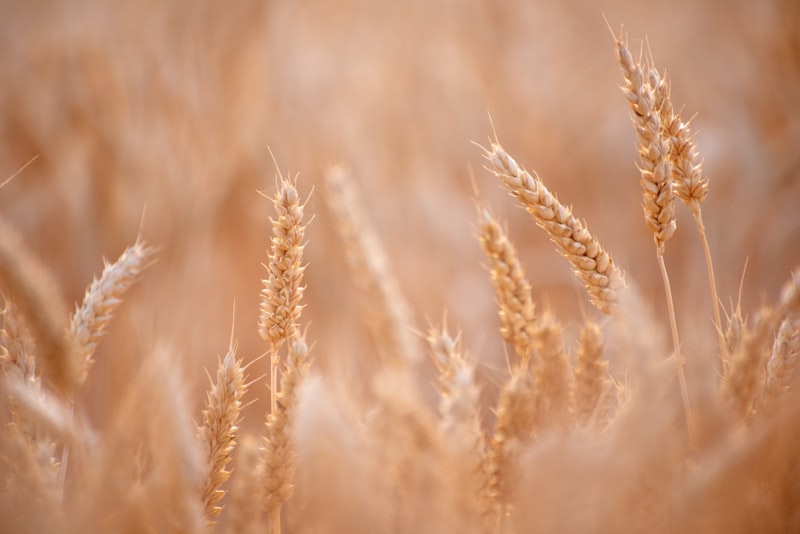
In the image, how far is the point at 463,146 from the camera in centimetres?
300

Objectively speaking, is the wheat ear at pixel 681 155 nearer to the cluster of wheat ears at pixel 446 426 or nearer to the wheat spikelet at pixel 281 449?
the cluster of wheat ears at pixel 446 426

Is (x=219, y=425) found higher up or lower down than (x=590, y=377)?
higher up

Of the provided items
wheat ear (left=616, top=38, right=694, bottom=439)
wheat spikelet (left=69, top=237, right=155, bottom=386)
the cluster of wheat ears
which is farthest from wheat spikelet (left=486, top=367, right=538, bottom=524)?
wheat spikelet (left=69, top=237, right=155, bottom=386)

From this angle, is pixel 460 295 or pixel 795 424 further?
pixel 460 295

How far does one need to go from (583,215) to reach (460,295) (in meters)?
0.66

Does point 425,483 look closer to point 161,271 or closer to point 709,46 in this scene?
point 161,271

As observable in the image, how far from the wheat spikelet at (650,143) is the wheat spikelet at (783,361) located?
171 millimetres

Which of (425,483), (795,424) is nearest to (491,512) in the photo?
(425,483)

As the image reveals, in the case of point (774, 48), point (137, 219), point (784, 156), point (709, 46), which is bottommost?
point (784, 156)

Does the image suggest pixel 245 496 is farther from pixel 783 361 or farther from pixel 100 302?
pixel 783 361

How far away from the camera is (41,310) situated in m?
0.60

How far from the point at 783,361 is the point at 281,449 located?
61 cm

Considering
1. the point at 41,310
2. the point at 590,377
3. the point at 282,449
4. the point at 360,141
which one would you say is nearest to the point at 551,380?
the point at 590,377

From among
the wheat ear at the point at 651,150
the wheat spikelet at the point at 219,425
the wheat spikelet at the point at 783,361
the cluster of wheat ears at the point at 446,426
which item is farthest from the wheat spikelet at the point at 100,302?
the wheat spikelet at the point at 783,361
